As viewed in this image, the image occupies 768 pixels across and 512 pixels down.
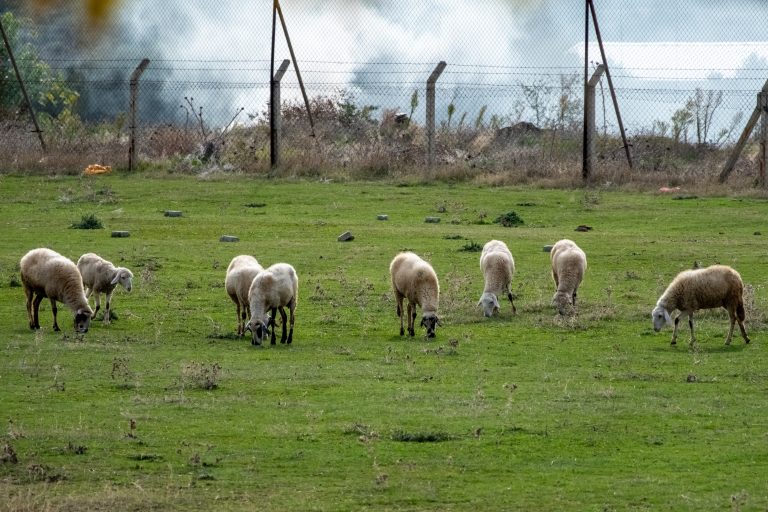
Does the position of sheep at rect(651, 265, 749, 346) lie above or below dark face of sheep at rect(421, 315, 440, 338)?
above

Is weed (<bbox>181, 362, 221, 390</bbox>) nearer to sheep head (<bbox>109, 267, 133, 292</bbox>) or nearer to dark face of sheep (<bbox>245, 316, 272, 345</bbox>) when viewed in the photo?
dark face of sheep (<bbox>245, 316, 272, 345</bbox>)

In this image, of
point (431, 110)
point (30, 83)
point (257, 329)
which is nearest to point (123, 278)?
point (257, 329)

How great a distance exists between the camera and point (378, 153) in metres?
39.9

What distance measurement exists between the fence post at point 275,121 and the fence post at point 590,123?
8684mm

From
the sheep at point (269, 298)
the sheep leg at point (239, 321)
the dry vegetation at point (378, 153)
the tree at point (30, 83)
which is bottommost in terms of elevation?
the sheep leg at point (239, 321)

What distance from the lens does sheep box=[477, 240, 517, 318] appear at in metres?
20.8

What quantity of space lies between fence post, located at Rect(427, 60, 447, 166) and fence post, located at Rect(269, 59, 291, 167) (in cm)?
426

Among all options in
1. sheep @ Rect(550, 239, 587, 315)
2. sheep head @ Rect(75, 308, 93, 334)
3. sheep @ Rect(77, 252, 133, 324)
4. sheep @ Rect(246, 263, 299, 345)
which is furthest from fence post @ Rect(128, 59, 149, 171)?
sheep @ Rect(246, 263, 299, 345)

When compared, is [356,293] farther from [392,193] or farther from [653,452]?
[392,193]

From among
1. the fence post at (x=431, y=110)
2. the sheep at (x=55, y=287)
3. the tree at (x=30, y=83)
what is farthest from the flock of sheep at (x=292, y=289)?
the tree at (x=30, y=83)

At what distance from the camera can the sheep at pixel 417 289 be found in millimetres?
19234

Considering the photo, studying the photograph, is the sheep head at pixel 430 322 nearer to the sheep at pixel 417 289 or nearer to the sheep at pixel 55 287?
the sheep at pixel 417 289

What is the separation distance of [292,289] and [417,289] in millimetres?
1839

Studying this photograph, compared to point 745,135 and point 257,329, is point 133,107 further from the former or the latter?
point 257,329
